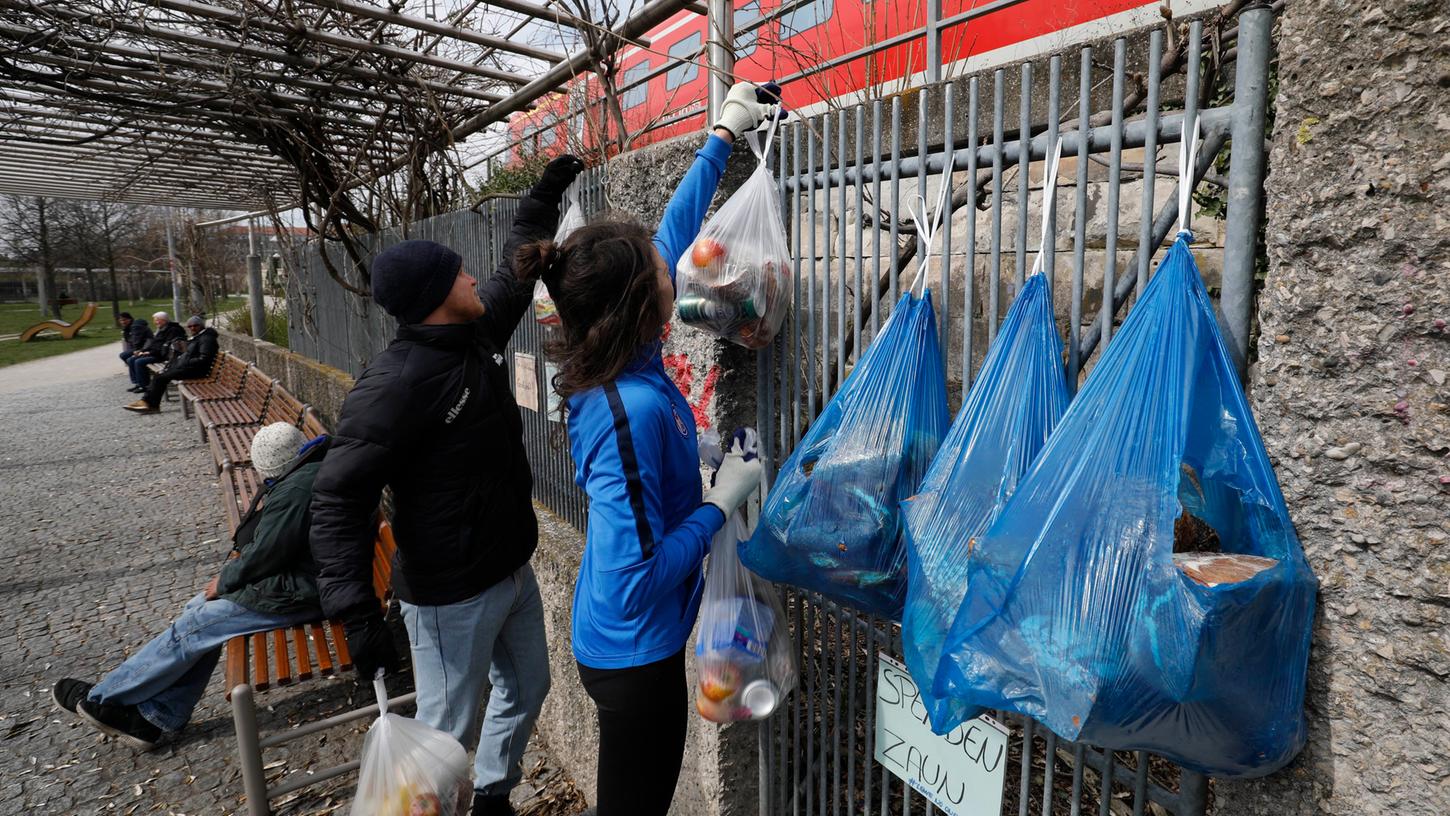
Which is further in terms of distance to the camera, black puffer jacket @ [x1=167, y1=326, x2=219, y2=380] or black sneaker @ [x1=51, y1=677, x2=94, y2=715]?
black puffer jacket @ [x1=167, y1=326, x2=219, y2=380]

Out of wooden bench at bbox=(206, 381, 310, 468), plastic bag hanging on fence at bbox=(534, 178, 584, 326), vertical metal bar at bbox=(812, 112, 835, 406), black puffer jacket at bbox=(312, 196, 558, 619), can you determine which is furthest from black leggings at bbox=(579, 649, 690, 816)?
wooden bench at bbox=(206, 381, 310, 468)

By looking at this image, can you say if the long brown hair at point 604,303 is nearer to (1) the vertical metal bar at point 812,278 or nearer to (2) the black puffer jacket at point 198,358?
(1) the vertical metal bar at point 812,278

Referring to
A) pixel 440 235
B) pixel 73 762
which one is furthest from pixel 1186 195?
pixel 440 235

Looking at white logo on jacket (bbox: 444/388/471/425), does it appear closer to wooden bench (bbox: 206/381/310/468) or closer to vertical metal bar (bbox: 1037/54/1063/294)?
vertical metal bar (bbox: 1037/54/1063/294)

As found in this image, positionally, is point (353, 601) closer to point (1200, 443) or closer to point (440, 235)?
point (1200, 443)

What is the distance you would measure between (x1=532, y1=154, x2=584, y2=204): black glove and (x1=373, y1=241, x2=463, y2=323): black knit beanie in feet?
2.33

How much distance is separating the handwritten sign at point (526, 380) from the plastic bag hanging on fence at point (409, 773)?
6.15 feet

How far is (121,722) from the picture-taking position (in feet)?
10.4

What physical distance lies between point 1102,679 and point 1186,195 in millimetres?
719

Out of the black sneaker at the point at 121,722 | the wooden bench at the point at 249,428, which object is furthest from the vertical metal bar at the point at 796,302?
the wooden bench at the point at 249,428

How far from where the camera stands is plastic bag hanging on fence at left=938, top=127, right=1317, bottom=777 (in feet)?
3.24

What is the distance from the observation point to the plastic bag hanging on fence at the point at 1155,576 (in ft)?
3.24

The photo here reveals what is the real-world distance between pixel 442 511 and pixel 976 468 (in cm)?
161

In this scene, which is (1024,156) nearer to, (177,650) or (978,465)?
(978,465)
